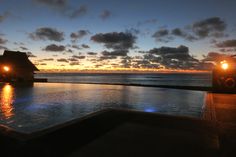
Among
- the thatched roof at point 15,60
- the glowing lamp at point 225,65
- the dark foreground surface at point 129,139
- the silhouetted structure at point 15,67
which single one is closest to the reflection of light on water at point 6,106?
the dark foreground surface at point 129,139

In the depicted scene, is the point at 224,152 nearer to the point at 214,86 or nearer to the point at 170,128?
the point at 170,128

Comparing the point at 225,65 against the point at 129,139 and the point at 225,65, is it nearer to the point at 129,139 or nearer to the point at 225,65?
the point at 225,65

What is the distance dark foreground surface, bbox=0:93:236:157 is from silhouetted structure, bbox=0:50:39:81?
151 feet

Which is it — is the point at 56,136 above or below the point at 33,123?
above

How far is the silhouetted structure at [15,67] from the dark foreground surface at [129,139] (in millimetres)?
45925

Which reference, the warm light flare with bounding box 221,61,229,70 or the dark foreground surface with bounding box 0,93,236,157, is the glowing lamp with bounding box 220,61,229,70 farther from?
the dark foreground surface with bounding box 0,93,236,157

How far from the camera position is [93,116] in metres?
9.05

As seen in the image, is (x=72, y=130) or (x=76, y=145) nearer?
(x=76, y=145)

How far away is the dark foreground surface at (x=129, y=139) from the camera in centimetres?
506

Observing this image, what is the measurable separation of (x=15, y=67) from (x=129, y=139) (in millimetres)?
50430

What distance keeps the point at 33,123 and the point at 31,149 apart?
6701 mm

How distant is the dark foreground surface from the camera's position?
506cm

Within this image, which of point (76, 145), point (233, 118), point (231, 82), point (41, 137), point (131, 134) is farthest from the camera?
point (231, 82)

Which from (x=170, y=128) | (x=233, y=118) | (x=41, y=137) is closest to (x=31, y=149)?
(x=41, y=137)
